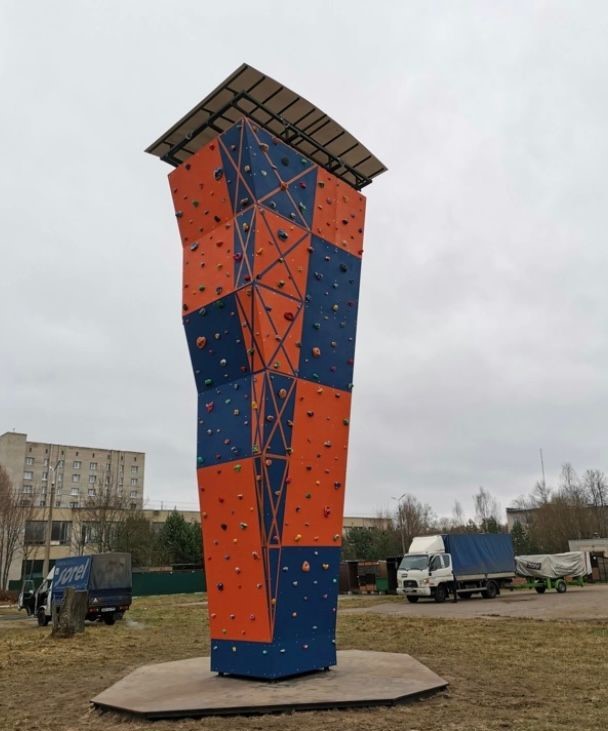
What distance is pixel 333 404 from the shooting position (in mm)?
9539

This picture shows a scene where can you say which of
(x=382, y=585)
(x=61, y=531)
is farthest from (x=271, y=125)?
(x=61, y=531)

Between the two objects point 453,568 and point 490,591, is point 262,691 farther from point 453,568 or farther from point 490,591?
point 490,591

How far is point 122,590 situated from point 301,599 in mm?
15330

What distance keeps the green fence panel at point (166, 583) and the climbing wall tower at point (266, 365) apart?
3667 cm

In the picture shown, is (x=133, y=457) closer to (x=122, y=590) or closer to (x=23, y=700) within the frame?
(x=122, y=590)

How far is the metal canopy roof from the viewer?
9812 mm

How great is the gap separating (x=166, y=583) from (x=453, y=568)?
2318 centimetres

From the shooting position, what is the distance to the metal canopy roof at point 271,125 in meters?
9.81

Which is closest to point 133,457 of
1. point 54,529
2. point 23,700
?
point 54,529

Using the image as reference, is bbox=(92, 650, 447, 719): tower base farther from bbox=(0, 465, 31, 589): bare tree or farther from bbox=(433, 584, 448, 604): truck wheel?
bbox=(0, 465, 31, 589): bare tree

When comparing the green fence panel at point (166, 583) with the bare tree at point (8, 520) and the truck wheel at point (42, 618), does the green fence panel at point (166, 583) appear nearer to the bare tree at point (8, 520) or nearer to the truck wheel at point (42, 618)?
the bare tree at point (8, 520)

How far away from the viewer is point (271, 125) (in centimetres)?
1068

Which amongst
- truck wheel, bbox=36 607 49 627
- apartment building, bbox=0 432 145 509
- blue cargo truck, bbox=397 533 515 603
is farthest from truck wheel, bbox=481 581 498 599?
apartment building, bbox=0 432 145 509

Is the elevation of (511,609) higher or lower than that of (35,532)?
lower
